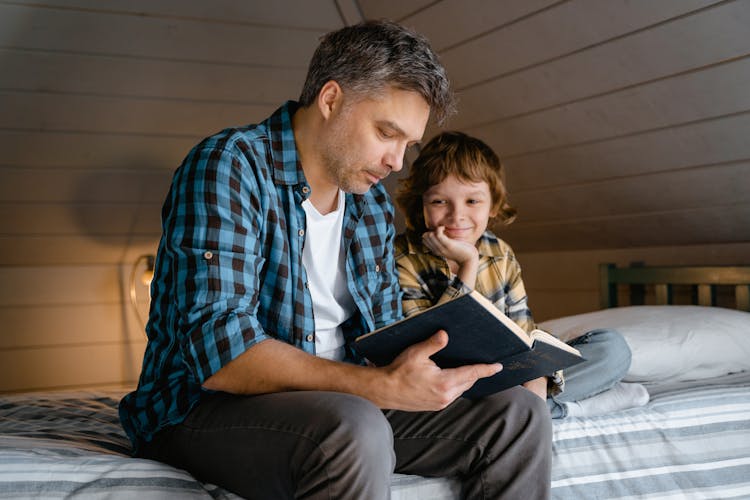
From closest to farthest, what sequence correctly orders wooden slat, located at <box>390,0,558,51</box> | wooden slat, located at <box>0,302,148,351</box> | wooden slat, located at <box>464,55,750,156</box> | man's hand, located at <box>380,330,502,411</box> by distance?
man's hand, located at <box>380,330,502,411</box>
wooden slat, located at <box>464,55,750,156</box>
wooden slat, located at <box>390,0,558,51</box>
wooden slat, located at <box>0,302,148,351</box>

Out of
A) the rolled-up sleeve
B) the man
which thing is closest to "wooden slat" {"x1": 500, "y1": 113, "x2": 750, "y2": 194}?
the man

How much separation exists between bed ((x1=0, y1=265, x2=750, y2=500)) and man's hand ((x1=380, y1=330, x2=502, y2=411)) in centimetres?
27

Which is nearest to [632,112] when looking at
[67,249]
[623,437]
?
[623,437]

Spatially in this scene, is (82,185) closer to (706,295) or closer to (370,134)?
(370,134)

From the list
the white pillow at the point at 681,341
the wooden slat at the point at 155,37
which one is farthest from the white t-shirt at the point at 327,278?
the wooden slat at the point at 155,37

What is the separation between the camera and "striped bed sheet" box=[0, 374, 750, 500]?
4.23ft

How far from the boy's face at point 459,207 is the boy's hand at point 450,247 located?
3 centimetres

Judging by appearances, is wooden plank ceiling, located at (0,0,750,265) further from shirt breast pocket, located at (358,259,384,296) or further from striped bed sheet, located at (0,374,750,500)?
shirt breast pocket, located at (358,259,384,296)

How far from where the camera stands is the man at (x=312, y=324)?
1.12m

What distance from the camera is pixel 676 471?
1.68m

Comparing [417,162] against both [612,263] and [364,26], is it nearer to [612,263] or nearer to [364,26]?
[364,26]

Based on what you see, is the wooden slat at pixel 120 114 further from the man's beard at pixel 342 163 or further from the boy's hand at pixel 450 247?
the man's beard at pixel 342 163

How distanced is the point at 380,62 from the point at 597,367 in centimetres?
88

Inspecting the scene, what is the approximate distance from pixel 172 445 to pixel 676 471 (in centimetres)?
105
